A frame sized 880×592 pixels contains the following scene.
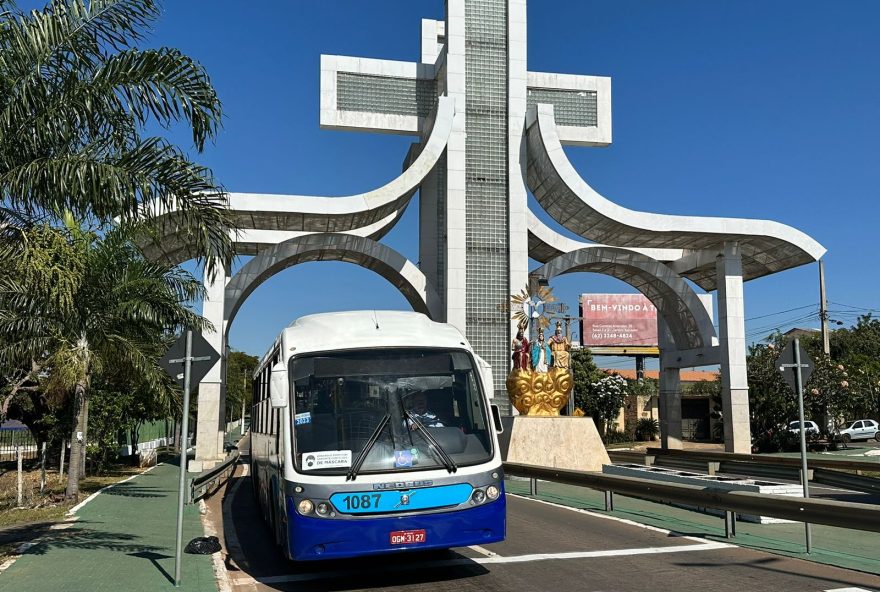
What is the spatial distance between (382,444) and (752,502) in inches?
184

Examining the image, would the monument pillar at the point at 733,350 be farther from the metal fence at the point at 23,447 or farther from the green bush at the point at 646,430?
the metal fence at the point at 23,447

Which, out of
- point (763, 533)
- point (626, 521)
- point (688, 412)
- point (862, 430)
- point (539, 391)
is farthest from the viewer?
point (688, 412)

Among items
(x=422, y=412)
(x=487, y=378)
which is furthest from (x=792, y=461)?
(x=422, y=412)

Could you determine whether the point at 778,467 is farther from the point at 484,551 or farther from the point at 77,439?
the point at 77,439

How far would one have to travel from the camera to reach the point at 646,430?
182 ft

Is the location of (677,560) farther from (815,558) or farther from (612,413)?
(612,413)

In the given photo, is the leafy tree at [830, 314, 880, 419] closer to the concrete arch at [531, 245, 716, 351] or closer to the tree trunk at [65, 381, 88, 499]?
the concrete arch at [531, 245, 716, 351]

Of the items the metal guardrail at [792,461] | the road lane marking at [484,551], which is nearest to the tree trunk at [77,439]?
the road lane marking at [484,551]

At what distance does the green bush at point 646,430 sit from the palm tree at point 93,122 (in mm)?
49079

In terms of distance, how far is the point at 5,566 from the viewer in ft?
30.3

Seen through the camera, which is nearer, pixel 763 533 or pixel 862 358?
pixel 763 533

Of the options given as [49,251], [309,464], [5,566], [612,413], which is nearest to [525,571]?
[309,464]

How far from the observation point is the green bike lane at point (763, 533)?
369 inches

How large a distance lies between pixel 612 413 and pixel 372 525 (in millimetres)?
50675
